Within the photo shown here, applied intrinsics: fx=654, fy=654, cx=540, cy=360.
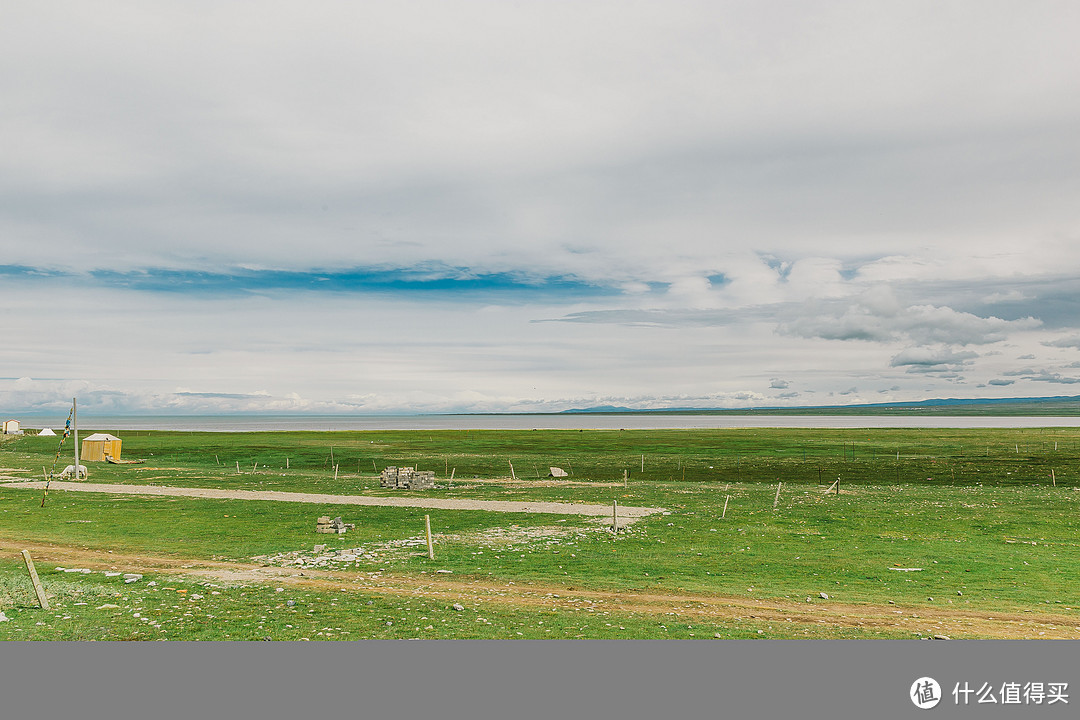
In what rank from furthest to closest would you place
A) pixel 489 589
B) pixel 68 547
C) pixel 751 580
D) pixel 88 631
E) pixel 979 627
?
pixel 68 547 → pixel 751 580 → pixel 489 589 → pixel 979 627 → pixel 88 631

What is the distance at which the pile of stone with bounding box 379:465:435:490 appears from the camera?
52.6 metres

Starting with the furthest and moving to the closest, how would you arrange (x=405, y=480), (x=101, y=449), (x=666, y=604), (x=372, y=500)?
(x=101, y=449), (x=405, y=480), (x=372, y=500), (x=666, y=604)

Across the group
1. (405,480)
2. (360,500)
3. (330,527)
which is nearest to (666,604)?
(330,527)

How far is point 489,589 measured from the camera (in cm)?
2020

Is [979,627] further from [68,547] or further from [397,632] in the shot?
[68,547]

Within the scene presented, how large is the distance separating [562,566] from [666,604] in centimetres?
618

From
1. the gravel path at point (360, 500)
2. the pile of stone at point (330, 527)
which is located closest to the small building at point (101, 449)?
the gravel path at point (360, 500)

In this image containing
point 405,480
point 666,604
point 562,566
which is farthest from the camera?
point 405,480


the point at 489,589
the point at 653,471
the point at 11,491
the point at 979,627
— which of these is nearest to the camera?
the point at 979,627

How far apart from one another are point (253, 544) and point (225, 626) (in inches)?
533

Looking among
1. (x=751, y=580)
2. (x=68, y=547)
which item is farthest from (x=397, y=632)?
(x=68, y=547)

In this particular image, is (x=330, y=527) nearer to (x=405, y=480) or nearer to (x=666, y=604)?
(x=666, y=604)

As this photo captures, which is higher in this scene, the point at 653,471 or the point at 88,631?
the point at 88,631

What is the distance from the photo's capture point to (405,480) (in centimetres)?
5262
